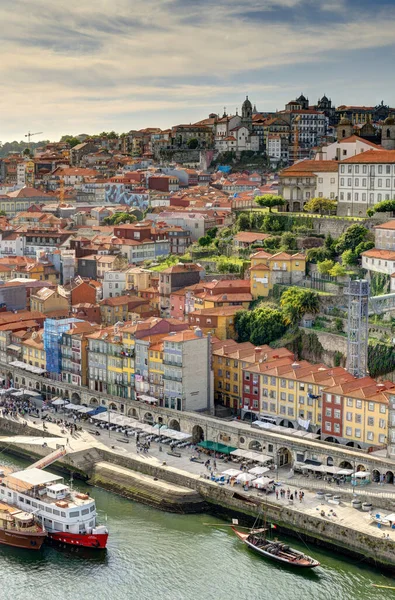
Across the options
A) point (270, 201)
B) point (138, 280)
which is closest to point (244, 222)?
point (270, 201)

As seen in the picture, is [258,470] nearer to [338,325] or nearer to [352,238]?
[338,325]

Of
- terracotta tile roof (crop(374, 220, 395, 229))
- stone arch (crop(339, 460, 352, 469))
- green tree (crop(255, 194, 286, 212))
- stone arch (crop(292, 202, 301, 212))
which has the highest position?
green tree (crop(255, 194, 286, 212))

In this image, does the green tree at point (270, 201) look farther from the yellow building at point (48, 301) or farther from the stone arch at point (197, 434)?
the stone arch at point (197, 434)

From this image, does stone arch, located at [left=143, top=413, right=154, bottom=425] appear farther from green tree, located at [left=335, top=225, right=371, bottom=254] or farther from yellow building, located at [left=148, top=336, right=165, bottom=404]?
green tree, located at [left=335, top=225, right=371, bottom=254]

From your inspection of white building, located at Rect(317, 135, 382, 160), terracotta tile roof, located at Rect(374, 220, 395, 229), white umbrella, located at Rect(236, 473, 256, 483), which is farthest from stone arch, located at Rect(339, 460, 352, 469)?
white building, located at Rect(317, 135, 382, 160)

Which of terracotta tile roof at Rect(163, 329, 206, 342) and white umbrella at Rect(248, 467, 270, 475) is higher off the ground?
terracotta tile roof at Rect(163, 329, 206, 342)

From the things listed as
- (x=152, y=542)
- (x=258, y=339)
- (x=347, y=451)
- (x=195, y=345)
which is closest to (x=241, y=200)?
(x=258, y=339)

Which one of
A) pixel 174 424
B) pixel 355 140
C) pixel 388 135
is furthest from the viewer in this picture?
pixel 388 135
